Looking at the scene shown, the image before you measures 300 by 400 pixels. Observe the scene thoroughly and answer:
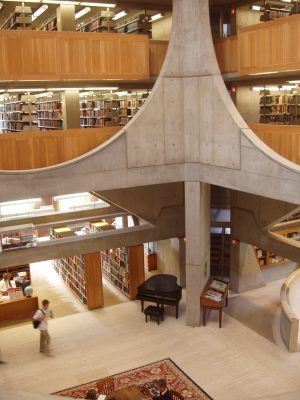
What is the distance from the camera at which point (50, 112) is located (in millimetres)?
14758

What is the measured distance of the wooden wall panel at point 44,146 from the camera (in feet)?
32.1

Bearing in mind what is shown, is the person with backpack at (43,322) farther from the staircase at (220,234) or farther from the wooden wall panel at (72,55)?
the staircase at (220,234)

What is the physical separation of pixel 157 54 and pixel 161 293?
6.17 m

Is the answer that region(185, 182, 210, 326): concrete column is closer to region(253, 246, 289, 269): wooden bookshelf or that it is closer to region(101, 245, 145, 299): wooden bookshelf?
region(101, 245, 145, 299): wooden bookshelf

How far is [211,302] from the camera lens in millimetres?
11469

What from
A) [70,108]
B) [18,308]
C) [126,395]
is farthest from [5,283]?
[126,395]

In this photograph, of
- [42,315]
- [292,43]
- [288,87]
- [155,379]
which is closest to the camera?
[292,43]

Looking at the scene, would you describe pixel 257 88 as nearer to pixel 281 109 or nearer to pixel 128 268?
pixel 281 109

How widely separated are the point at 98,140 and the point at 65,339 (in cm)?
499

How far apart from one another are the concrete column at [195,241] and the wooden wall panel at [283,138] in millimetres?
1993

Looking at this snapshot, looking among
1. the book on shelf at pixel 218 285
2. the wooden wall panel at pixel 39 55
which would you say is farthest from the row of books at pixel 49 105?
the book on shelf at pixel 218 285

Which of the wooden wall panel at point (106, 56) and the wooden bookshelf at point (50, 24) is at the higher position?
the wooden bookshelf at point (50, 24)

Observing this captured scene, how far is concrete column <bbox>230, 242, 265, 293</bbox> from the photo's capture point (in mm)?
13705

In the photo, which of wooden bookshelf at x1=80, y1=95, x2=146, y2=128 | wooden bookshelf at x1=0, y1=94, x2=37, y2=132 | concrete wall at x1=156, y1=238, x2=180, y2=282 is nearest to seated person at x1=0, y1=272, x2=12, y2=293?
wooden bookshelf at x1=0, y1=94, x2=37, y2=132
